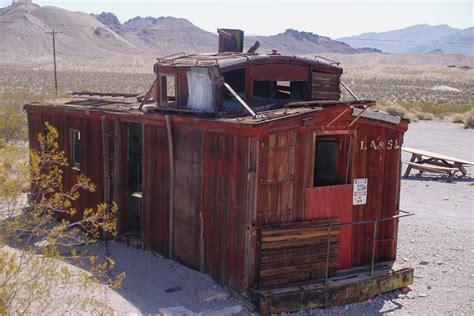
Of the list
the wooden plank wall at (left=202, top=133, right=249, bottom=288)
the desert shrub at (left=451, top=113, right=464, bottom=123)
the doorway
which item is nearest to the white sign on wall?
the wooden plank wall at (left=202, top=133, right=249, bottom=288)

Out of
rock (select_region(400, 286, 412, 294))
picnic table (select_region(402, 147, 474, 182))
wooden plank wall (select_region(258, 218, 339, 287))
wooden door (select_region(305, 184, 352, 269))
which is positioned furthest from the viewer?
picnic table (select_region(402, 147, 474, 182))

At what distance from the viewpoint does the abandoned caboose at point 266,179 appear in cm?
1012

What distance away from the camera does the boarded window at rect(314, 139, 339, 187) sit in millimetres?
11430

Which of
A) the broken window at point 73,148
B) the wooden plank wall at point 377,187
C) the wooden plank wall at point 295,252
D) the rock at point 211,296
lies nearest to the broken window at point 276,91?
the wooden plank wall at point 377,187

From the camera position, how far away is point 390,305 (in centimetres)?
1100

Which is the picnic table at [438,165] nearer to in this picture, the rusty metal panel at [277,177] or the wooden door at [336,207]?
the wooden door at [336,207]

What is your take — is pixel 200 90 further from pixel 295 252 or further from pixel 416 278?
pixel 416 278

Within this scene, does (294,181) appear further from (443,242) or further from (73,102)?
(73,102)

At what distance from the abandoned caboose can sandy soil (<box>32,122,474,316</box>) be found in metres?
0.30

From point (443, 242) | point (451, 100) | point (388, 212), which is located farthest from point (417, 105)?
point (388, 212)

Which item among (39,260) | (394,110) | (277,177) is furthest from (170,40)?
(39,260)

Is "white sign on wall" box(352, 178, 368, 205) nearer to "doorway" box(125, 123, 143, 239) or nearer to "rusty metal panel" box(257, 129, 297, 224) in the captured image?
"rusty metal panel" box(257, 129, 297, 224)

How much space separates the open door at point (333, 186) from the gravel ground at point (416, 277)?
1.32 metres

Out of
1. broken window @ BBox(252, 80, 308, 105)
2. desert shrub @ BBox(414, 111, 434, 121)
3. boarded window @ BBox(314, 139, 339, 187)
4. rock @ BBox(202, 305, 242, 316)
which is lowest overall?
rock @ BBox(202, 305, 242, 316)
